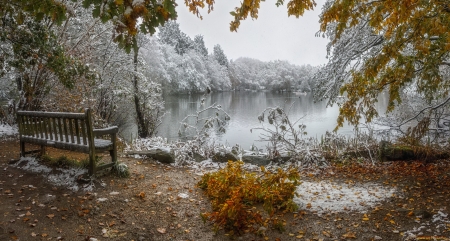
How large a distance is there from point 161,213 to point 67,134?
6.91 feet

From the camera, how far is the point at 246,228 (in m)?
3.56

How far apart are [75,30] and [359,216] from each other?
11.8 meters

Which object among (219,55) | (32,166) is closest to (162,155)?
(32,166)

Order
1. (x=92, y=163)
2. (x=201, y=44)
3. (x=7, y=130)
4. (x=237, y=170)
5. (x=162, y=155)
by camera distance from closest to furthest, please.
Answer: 1. (x=237, y=170)
2. (x=92, y=163)
3. (x=162, y=155)
4. (x=7, y=130)
5. (x=201, y=44)

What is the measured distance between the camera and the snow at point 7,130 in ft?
28.7

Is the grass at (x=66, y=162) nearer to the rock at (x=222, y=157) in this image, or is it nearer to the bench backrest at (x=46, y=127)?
the bench backrest at (x=46, y=127)

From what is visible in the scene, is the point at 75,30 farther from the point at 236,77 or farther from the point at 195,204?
the point at 236,77

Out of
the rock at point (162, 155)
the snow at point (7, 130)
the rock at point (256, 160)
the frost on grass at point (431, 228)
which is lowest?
the rock at point (256, 160)

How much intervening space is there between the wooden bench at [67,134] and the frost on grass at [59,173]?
24 centimetres

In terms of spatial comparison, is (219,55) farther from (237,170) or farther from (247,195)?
(247,195)

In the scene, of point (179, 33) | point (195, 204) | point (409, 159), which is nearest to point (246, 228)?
point (195, 204)

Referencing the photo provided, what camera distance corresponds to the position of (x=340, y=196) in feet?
15.5

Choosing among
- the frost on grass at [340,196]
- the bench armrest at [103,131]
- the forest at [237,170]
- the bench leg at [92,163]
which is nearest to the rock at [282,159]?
the forest at [237,170]

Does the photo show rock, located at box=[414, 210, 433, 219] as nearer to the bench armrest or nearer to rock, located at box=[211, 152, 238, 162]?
rock, located at box=[211, 152, 238, 162]
